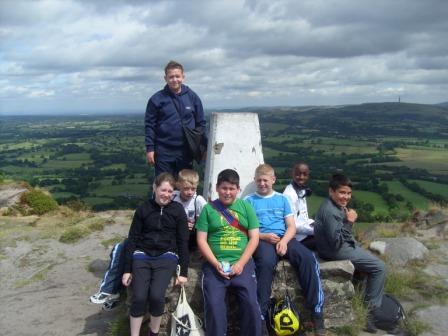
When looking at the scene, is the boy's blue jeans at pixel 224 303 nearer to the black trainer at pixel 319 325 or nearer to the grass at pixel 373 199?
the black trainer at pixel 319 325

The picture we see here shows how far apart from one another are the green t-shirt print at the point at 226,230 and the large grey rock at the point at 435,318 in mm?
2231

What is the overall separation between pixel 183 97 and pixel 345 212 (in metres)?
2.46

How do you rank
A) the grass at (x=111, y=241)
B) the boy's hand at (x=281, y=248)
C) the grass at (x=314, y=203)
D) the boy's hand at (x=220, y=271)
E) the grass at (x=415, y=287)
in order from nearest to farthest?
the boy's hand at (x=220, y=271) < the boy's hand at (x=281, y=248) < the grass at (x=415, y=287) < the grass at (x=111, y=241) < the grass at (x=314, y=203)

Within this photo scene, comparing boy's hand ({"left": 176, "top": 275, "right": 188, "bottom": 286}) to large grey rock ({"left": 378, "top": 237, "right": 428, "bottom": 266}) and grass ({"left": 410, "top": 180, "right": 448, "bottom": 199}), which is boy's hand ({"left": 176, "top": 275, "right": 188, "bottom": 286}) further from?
grass ({"left": 410, "top": 180, "right": 448, "bottom": 199})

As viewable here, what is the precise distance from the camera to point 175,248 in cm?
436

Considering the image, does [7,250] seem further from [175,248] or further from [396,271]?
[396,271]

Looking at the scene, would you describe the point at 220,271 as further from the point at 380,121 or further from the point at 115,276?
the point at 380,121

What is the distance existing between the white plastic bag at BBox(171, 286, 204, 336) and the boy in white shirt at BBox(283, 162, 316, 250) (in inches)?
64.3

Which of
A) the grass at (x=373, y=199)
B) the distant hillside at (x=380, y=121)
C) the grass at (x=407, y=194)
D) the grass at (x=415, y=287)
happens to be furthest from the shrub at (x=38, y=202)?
the distant hillside at (x=380, y=121)

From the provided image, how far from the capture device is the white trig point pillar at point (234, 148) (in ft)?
18.4

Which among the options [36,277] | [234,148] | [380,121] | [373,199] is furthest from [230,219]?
[380,121]

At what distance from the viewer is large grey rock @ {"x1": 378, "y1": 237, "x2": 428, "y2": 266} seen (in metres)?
7.12

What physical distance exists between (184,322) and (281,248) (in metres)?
1.21

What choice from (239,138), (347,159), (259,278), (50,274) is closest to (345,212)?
(259,278)
